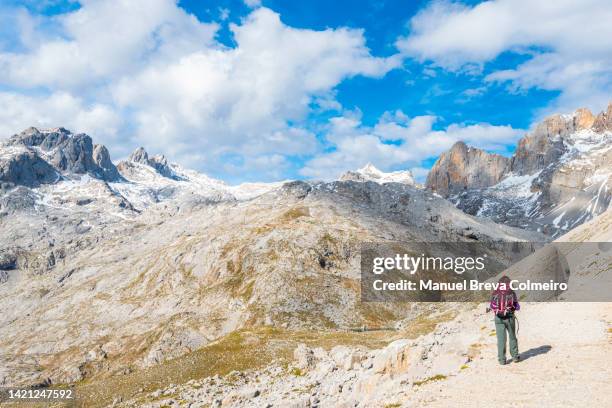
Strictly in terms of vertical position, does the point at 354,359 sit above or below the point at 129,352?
above

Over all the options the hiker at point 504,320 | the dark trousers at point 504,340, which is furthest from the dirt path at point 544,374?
the hiker at point 504,320

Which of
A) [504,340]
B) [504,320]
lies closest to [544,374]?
[504,340]

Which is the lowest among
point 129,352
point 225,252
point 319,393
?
point 129,352

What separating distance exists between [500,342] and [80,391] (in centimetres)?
5756

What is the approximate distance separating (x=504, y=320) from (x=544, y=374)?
3339 millimetres

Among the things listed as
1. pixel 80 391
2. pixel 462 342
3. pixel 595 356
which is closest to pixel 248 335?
pixel 80 391

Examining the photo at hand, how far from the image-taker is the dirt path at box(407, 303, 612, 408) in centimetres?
2119

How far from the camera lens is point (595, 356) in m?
25.1

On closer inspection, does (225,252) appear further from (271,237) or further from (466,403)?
(466,403)

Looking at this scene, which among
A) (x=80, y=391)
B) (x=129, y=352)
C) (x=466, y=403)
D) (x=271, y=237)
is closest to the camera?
(x=466, y=403)

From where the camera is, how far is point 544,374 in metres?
23.6

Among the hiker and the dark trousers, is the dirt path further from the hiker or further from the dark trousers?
the hiker

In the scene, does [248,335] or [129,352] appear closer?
[248,335]

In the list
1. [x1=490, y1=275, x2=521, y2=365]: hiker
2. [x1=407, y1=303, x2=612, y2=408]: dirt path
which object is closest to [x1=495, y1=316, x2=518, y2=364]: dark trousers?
[x1=490, y1=275, x2=521, y2=365]: hiker
